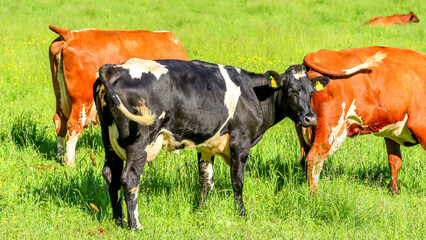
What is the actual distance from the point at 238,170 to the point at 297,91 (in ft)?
3.31

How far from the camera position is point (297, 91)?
536 cm

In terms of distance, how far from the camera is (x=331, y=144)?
5785mm

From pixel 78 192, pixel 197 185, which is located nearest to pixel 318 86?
pixel 197 185

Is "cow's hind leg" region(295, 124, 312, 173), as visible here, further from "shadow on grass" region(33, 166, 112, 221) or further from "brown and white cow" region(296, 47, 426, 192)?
"shadow on grass" region(33, 166, 112, 221)

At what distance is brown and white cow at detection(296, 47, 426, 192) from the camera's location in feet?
19.1

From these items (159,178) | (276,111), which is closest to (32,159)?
(159,178)

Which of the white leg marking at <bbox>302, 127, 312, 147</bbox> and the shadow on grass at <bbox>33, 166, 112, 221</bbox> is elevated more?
the white leg marking at <bbox>302, 127, 312, 147</bbox>

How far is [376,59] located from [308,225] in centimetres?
223

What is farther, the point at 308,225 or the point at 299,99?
the point at 299,99

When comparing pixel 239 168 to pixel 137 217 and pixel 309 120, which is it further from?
pixel 137 217

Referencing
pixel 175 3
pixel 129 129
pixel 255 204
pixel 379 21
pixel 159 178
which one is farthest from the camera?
pixel 175 3

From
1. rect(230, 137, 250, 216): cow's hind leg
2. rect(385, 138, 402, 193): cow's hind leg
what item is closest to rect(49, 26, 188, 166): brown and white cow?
rect(230, 137, 250, 216): cow's hind leg

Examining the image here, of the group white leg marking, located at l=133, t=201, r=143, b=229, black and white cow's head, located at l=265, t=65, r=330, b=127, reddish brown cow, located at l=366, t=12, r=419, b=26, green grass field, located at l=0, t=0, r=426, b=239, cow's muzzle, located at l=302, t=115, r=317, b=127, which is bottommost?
reddish brown cow, located at l=366, t=12, r=419, b=26

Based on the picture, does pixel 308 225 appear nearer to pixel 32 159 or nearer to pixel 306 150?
pixel 306 150
